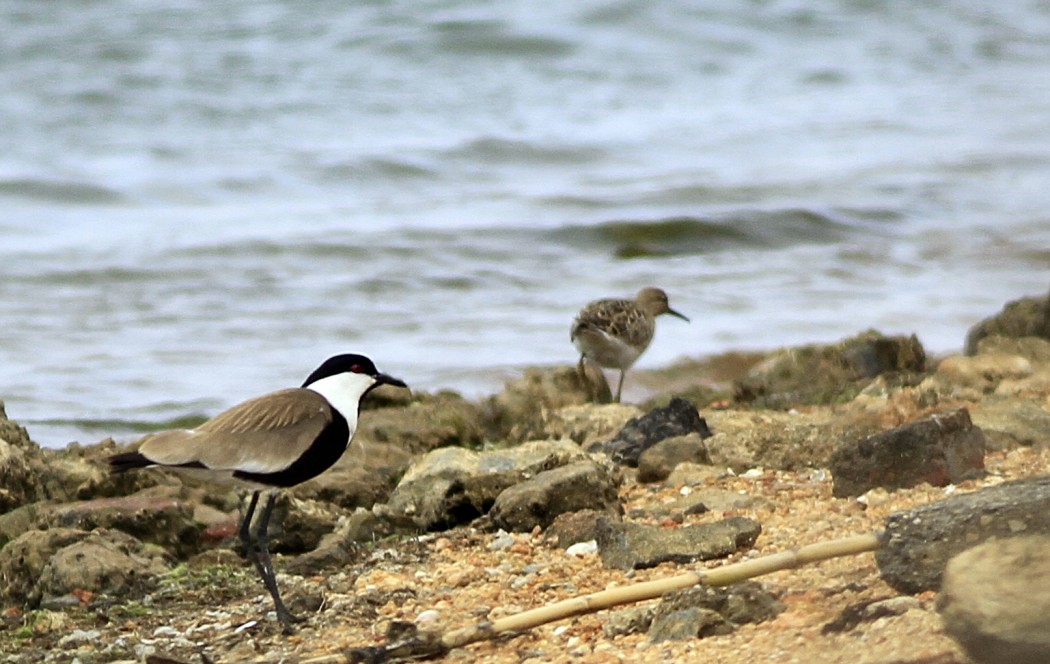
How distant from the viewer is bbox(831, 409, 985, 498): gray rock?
18.9ft

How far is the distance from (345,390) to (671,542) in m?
1.28

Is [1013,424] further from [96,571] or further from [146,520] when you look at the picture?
[96,571]

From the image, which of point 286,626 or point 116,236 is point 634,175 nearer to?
point 116,236

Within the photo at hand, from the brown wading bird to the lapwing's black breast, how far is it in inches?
156

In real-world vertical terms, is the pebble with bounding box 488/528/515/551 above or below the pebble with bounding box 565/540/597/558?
below

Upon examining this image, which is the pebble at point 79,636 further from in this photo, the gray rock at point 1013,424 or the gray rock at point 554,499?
the gray rock at point 1013,424

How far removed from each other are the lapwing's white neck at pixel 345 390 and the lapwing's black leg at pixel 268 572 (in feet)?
1.22

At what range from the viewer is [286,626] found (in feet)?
17.2

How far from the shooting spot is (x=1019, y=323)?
9836 millimetres

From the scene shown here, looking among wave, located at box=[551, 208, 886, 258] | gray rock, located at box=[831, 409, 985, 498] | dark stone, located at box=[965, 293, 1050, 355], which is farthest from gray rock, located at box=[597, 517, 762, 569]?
wave, located at box=[551, 208, 886, 258]

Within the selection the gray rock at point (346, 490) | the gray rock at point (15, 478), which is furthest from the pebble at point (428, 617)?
the gray rock at point (15, 478)

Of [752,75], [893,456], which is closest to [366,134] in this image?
[752,75]

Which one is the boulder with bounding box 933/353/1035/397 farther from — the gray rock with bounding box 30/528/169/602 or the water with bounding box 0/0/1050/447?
the gray rock with bounding box 30/528/169/602

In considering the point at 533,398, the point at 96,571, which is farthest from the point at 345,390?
the point at 533,398
